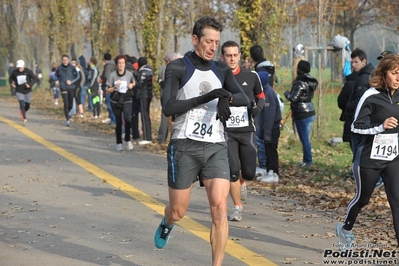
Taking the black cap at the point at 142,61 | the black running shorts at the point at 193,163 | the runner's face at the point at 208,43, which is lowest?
the black running shorts at the point at 193,163

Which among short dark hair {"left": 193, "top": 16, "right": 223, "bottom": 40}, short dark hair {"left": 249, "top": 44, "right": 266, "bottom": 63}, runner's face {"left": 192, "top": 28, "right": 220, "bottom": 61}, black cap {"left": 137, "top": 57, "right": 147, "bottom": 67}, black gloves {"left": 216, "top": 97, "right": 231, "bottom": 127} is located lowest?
black gloves {"left": 216, "top": 97, "right": 231, "bottom": 127}

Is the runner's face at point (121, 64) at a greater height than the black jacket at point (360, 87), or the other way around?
the runner's face at point (121, 64)

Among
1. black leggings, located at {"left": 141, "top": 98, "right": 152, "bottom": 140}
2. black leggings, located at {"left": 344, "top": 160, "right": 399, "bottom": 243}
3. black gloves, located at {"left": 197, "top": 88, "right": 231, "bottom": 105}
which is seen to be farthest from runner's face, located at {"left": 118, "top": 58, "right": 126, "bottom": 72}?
black gloves, located at {"left": 197, "top": 88, "right": 231, "bottom": 105}

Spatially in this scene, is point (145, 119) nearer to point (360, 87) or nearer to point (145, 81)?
point (145, 81)

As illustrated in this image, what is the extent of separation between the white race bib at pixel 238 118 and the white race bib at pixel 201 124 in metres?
2.60

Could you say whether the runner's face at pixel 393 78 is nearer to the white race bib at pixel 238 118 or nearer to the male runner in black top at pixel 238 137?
the male runner in black top at pixel 238 137

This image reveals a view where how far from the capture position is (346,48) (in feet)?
55.1

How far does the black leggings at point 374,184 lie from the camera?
686cm

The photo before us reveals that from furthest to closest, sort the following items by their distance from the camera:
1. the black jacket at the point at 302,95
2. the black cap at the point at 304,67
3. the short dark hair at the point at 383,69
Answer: the black jacket at the point at 302,95 → the black cap at the point at 304,67 → the short dark hair at the point at 383,69

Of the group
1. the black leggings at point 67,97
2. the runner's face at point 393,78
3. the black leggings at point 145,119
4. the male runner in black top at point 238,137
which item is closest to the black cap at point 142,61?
the black leggings at point 145,119

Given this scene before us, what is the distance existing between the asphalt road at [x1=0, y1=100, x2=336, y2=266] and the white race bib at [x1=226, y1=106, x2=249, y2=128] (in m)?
1.09

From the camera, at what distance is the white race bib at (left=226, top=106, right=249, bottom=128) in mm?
9141

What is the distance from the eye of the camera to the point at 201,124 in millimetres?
6488

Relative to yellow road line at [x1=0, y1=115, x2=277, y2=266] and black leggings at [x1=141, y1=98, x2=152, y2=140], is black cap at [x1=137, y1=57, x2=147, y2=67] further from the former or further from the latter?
yellow road line at [x1=0, y1=115, x2=277, y2=266]
